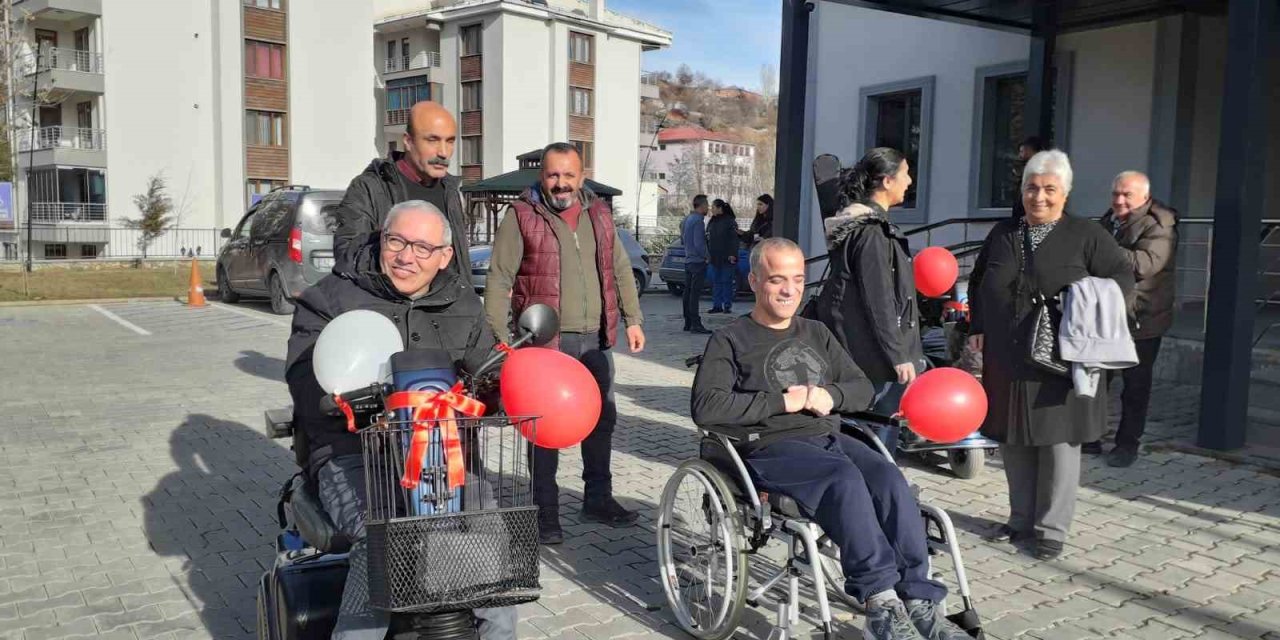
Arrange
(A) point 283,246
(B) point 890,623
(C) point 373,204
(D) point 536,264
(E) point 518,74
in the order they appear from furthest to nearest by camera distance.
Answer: (E) point 518,74 < (A) point 283,246 < (D) point 536,264 < (C) point 373,204 < (B) point 890,623

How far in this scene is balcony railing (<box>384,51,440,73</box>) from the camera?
53.9 meters

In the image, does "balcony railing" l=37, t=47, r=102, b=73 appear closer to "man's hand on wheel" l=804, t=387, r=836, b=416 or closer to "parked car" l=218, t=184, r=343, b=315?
"parked car" l=218, t=184, r=343, b=315

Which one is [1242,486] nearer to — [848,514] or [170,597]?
[848,514]

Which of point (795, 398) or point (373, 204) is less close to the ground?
point (373, 204)

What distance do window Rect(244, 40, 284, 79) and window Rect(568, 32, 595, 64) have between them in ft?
51.5

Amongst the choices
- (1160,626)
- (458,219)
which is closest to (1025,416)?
(1160,626)

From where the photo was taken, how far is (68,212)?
3928 cm

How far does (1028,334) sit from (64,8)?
42.6 m

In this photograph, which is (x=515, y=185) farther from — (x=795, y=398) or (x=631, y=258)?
(x=795, y=398)

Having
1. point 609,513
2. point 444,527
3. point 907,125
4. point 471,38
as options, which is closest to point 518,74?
point 471,38

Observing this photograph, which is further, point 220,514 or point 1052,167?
point 220,514

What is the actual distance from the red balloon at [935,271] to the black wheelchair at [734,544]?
7.80 ft

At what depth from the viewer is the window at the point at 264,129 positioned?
42625 mm

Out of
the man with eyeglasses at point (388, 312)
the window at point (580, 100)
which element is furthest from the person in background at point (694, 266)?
the window at point (580, 100)
